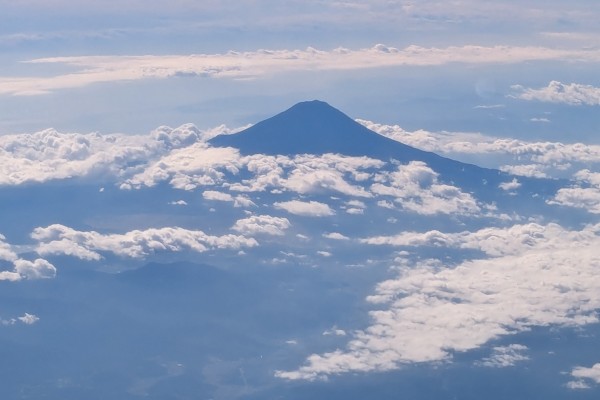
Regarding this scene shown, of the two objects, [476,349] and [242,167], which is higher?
[242,167]

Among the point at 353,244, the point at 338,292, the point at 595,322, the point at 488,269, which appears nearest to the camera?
the point at 595,322

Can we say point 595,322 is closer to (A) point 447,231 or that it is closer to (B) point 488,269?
(B) point 488,269

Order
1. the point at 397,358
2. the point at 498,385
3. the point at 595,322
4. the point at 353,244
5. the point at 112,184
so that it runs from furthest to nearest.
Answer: the point at 112,184 → the point at 353,244 → the point at 595,322 → the point at 397,358 → the point at 498,385

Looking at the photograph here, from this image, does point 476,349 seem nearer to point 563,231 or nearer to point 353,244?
point 353,244

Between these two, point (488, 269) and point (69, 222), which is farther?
point (69, 222)

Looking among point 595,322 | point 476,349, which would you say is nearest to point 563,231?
point 595,322

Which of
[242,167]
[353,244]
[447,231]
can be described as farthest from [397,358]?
[242,167]
